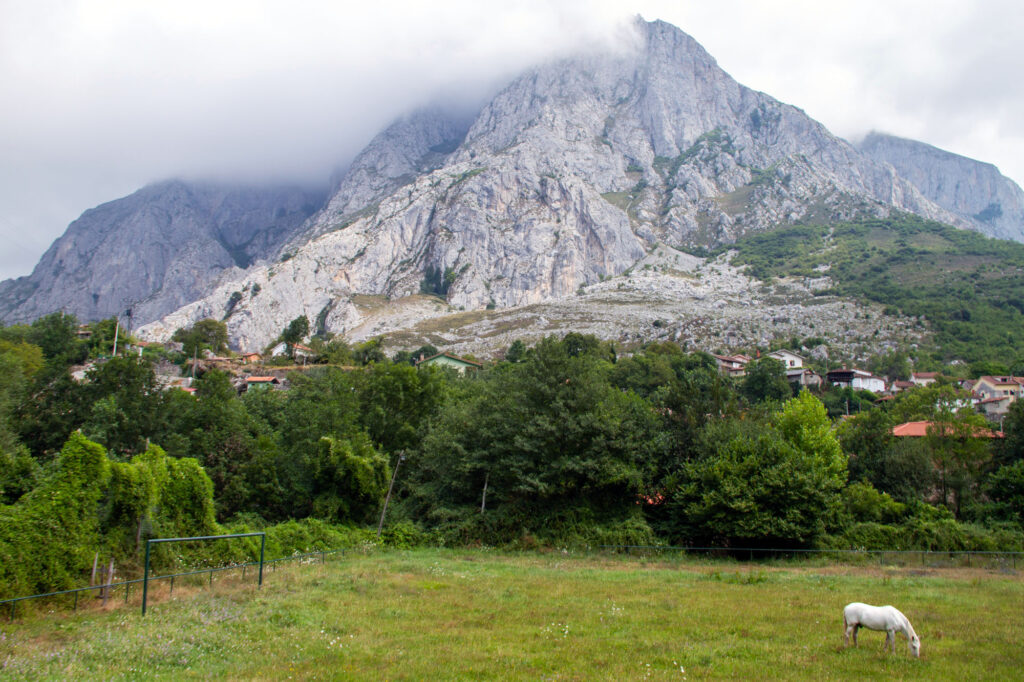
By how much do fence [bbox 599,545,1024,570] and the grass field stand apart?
5.46 meters

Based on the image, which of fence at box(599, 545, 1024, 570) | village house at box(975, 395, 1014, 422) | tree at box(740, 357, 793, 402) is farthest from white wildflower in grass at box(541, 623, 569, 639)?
village house at box(975, 395, 1014, 422)

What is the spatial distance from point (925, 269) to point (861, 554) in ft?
464

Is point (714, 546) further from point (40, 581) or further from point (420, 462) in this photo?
point (40, 581)

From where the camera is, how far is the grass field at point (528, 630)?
1009cm

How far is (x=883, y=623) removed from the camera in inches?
422

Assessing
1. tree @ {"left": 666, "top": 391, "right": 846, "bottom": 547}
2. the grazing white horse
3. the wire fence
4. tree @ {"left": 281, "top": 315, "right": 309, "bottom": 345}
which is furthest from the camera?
tree @ {"left": 281, "top": 315, "right": 309, "bottom": 345}

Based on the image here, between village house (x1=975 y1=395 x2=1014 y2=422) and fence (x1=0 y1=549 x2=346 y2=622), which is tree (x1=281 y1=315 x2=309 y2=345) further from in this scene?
village house (x1=975 y1=395 x2=1014 y2=422)

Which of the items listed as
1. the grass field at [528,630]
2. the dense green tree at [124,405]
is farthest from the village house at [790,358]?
the dense green tree at [124,405]

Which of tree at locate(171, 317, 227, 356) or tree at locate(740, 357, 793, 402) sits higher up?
tree at locate(171, 317, 227, 356)

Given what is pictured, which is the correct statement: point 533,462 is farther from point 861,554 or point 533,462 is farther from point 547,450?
point 861,554

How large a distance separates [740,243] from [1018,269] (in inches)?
3055

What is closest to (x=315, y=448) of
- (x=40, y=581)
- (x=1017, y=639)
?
(x=40, y=581)

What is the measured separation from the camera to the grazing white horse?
10.5 meters

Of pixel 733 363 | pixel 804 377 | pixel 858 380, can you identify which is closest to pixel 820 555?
pixel 804 377
